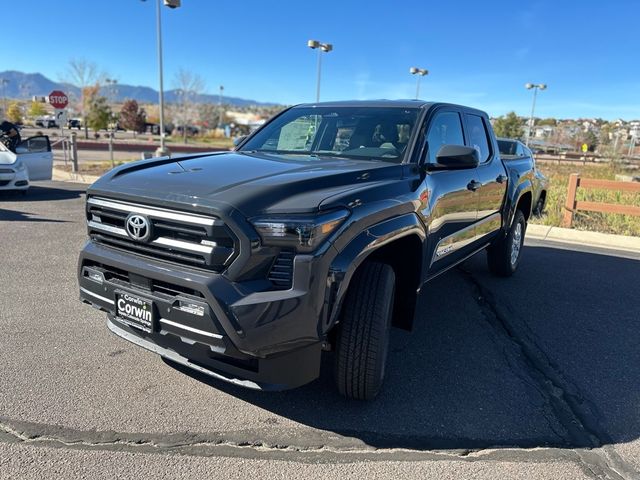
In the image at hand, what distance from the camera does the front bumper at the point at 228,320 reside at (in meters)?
2.42

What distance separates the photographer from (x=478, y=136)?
5.05m

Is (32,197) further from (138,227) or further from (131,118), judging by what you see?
(131,118)

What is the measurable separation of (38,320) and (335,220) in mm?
2958

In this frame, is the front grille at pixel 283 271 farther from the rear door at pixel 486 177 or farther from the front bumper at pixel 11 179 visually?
the front bumper at pixel 11 179

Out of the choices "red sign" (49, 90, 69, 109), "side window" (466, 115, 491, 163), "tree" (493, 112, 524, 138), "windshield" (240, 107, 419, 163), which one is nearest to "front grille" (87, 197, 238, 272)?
"windshield" (240, 107, 419, 163)

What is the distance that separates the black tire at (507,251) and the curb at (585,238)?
10.7 feet

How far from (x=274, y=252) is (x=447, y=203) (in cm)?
189

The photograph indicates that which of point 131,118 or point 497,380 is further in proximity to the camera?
point 131,118

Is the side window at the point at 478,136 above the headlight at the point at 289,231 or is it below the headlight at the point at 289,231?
above

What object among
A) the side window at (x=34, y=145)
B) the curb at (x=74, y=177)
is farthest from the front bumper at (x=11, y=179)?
the curb at (x=74, y=177)

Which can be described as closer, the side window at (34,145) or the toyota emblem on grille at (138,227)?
the toyota emblem on grille at (138,227)

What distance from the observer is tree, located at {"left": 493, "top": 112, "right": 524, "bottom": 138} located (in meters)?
58.9

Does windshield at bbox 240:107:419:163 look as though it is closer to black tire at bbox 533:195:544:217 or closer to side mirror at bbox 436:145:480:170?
side mirror at bbox 436:145:480:170

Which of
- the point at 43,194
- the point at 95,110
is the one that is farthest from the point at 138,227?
the point at 95,110
